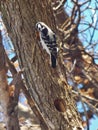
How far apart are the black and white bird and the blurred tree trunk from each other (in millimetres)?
50

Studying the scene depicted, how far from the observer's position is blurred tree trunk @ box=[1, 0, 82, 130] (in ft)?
8.70

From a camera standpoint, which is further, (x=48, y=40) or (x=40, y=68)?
(x=48, y=40)

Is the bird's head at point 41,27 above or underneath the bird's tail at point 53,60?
above

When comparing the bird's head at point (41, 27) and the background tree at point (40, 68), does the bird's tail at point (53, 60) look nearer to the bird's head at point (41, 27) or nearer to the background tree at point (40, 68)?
the background tree at point (40, 68)

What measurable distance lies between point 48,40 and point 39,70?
0.28 meters

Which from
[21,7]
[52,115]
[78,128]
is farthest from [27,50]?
[78,128]

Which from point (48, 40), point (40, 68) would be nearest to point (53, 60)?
point (40, 68)

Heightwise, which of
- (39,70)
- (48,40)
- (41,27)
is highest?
(41,27)

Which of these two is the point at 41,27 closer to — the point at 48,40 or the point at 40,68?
the point at 48,40

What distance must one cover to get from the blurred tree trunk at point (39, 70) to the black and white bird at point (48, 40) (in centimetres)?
5

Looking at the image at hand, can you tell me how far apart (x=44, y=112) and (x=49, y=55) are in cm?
44

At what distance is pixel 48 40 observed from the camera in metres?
2.80

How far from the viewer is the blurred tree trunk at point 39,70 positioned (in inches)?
104

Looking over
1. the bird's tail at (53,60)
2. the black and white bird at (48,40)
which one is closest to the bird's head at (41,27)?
the black and white bird at (48,40)
